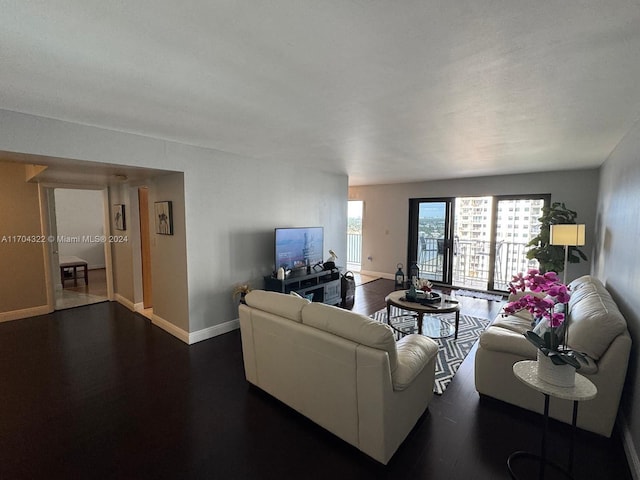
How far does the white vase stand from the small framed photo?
5.43 m

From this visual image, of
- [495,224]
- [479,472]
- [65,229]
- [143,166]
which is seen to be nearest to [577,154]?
[495,224]

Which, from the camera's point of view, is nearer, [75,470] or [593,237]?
[75,470]

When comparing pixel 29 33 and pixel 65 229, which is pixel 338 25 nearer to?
pixel 29 33

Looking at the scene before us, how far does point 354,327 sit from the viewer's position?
72.7 inches

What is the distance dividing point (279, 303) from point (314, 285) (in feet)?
7.69

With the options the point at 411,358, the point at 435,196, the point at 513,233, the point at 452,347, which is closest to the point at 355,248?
the point at 435,196

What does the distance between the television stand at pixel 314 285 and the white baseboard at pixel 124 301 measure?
2.38 m

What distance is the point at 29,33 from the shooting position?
1.34 m

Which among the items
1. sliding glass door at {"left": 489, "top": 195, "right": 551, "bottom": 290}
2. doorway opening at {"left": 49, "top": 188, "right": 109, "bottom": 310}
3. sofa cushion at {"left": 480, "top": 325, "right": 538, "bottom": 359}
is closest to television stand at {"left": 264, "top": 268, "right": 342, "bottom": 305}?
sofa cushion at {"left": 480, "top": 325, "right": 538, "bottom": 359}

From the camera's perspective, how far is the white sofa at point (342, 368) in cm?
175

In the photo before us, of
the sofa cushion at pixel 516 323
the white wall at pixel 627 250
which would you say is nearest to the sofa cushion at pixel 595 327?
the white wall at pixel 627 250

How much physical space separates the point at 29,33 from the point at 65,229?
28.0 feet

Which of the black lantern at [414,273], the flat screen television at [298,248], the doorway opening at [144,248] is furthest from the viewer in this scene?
the doorway opening at [144,248]

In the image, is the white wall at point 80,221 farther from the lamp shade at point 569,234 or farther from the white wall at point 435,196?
the lamp shade at point 569,234
